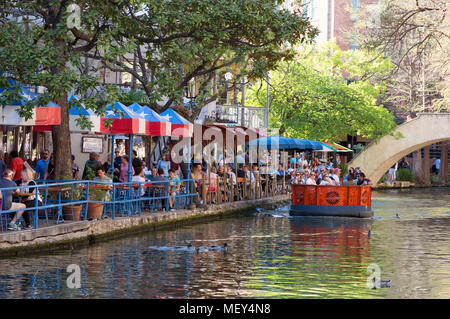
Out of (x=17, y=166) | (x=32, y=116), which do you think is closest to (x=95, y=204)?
(x=17, y=166)

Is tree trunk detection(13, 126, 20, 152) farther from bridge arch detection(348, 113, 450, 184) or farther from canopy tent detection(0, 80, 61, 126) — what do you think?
bridge arch detection(348, 113, 450, 184)

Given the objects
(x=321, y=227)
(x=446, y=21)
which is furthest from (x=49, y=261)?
(x=446, y=21)

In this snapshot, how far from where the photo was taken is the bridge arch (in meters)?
53.8

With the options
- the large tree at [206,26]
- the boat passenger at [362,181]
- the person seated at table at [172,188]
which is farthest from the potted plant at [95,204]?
the boat passenger at [362,181]

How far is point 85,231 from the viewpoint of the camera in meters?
19.9

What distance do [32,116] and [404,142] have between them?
127ft

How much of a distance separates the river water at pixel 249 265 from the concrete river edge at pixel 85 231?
0.42 m

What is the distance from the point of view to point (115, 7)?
69.9ft

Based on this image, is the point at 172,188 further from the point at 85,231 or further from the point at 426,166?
the point at 426,166

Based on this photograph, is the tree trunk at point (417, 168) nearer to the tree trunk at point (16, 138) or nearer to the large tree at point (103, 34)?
the large tree at point (103, 34)

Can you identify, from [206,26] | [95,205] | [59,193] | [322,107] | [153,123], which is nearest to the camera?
[59,193]

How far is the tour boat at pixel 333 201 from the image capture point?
101ft

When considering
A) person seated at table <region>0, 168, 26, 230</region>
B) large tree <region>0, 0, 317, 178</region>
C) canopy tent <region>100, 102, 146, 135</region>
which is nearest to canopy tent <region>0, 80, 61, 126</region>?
large tree <region>0, 0, 317, 178</region>

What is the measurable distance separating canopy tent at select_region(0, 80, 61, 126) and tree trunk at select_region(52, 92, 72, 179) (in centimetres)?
162
